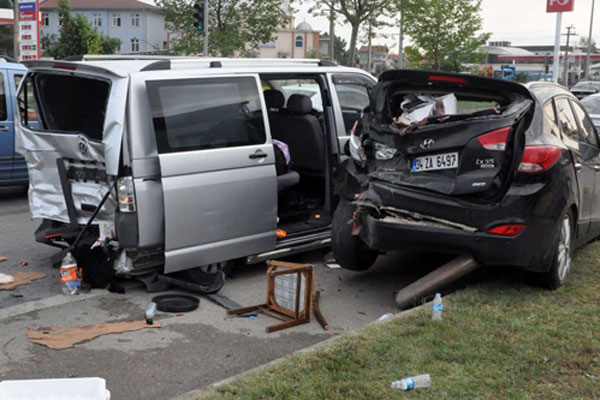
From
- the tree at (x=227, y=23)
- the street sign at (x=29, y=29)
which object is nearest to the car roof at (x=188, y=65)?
the street sign at (x=29, y=29)

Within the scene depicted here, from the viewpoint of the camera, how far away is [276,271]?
5516 millimetres

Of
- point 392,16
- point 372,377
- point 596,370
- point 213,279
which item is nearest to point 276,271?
point 213,279

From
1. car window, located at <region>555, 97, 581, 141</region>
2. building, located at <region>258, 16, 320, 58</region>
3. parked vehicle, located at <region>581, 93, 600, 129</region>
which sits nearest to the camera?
car window, located at <region>555, 97, 581, 141</region>

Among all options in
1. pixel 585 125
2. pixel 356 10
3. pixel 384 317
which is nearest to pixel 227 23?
pixel 356 10

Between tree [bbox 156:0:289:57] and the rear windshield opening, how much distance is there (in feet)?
92.0

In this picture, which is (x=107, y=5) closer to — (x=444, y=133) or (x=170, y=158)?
(x=170, y=158)

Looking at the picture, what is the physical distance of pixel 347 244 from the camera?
629 centimetres

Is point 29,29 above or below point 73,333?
above

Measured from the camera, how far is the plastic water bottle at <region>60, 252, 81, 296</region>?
6.00 metres

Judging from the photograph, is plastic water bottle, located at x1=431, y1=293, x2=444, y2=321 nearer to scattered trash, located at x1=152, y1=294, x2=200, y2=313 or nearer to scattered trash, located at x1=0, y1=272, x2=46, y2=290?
scattered trash, located at x1=152, y1=294, x2=200, y2=313

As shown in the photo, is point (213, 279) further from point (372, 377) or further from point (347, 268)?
point (372, 377)

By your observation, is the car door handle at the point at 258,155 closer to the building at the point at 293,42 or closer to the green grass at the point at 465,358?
the green grass at the point at 465,358

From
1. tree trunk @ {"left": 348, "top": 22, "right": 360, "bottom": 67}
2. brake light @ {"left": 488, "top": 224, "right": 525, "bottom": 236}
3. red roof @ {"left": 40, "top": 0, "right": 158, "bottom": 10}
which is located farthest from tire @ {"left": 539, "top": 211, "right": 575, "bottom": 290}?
red roof @ {"left": 40, "top": 0, "right": 158, "bottom": 10}

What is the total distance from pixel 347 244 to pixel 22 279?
3.00 m
